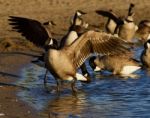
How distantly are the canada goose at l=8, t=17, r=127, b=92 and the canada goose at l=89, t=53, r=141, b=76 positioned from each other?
1.88 meters

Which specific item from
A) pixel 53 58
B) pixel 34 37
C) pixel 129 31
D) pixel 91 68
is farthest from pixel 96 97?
pixel 129 31

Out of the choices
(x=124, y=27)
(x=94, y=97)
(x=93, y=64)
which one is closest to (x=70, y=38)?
(x=93, y=64)

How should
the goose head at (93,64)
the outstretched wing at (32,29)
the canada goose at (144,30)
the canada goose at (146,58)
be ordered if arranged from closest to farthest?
the outstretched wing at (32,29) → the goose head at (93,64) → the canada goose at (146,58) → the canada goose at (144,30)

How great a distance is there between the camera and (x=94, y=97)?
10664mm

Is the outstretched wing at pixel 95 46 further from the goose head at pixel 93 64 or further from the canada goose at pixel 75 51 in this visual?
the goose head at pixel 93 64

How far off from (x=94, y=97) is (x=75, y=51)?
1.01 metres

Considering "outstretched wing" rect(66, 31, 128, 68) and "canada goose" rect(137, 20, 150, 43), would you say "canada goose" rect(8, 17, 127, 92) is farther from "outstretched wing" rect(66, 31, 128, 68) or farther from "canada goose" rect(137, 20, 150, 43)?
"canada goose" rect(137, 20, 150, 43)

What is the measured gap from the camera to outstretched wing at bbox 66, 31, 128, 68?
36.5 feet

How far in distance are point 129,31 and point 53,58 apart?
7.30m

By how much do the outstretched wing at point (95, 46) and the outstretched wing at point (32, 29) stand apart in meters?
0.77

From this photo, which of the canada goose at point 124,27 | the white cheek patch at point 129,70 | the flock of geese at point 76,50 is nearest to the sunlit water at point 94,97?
the white cheek patch at point 129,70

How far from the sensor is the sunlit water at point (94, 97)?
30.8 ft

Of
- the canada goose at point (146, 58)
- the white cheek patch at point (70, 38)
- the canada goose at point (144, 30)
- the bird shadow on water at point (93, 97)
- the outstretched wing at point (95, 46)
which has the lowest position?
the canada goose at point (144, 30)

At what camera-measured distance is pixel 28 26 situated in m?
12.0
